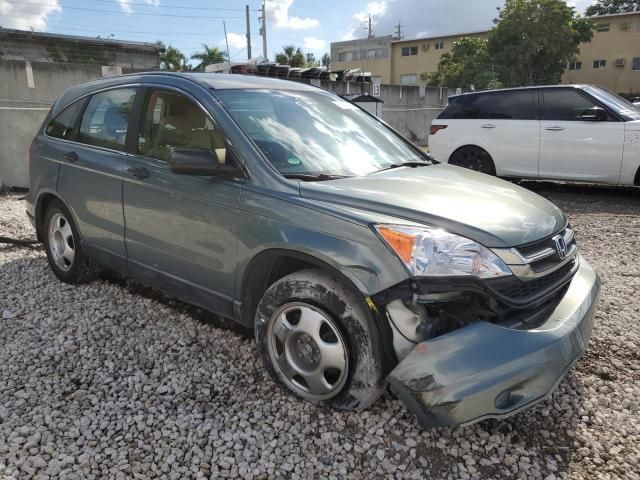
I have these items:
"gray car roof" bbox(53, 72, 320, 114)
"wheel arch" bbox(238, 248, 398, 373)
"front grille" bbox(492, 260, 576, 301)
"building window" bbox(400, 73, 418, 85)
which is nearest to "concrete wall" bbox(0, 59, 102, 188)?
"gray car roof" bbox(53, 72, 320, 114)

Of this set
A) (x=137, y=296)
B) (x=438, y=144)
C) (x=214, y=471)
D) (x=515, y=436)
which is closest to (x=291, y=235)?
(x=214, y=471)

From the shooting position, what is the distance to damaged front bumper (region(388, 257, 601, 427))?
2.06m

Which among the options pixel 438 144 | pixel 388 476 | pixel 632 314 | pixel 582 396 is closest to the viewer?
pixel 388 476

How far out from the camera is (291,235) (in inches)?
98.5

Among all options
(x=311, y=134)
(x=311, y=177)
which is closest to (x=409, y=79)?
(x=311, y=134)

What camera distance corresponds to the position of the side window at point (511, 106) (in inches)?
318

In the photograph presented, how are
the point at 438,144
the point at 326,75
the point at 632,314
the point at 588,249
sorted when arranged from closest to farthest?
1. the point at 632,314
2. the point at 588,249
3. the point at 438,144
4. the point at 326,75

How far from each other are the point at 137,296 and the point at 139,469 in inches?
81.4

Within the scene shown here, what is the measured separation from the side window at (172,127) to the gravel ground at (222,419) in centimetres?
124

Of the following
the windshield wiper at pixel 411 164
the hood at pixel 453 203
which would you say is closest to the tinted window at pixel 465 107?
the windshield wiper at pixel 411 164

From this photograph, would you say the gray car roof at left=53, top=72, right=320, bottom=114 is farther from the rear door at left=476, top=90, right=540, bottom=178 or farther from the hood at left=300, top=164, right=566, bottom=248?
the rear door at left=476, top=90, right=540, bottom=178

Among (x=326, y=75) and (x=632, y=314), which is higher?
(x=326, y=75)

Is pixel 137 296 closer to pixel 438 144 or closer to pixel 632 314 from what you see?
pixel 632 314

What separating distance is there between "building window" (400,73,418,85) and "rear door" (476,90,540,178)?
4448 centimetres
